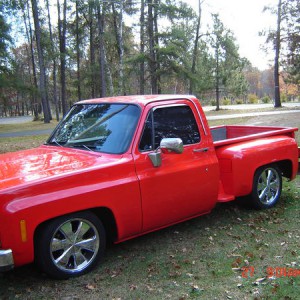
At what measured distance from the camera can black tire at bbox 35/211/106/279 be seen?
3.45 m

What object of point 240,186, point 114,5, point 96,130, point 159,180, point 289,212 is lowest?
point 289,212

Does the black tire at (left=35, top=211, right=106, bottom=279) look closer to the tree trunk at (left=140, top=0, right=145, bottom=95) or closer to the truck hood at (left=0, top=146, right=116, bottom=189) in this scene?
the truck hood at (left=0, top=146, right=116, bottom=189)

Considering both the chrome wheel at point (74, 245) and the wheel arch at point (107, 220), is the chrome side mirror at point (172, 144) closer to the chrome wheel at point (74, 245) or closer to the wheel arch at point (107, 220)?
the wheel arch at point (107, 220)

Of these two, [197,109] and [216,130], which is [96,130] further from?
[216,130]

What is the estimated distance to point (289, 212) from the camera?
559 centimetres

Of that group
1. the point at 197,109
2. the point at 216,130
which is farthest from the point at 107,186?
the point at 216,130

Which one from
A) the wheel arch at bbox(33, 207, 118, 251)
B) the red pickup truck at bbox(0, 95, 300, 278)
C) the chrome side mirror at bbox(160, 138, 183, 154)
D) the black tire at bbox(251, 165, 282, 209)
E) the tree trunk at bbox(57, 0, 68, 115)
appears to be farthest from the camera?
the tree trunk at bbox(57, 0, 68, 115)

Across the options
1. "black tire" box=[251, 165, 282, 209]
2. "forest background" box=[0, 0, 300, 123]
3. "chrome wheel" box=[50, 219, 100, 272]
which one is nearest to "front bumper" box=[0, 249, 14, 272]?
"chrome wheel" box=[50, 219, 100, 272]

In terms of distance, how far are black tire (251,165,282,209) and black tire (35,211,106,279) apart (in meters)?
2.68

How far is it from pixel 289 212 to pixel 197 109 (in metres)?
2.22

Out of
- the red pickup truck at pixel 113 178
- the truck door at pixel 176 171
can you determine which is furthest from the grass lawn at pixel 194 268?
the truck door at pixel 176 171

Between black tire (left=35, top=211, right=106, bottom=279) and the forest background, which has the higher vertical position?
the forest background

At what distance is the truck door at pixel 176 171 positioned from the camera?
13.5 ft

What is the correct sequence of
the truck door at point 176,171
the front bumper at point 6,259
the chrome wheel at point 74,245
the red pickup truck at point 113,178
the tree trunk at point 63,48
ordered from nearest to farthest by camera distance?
the front bumper at point 6,259 < the red pickup truck at point 113,178 < the chrome wheel at point 74,245 < the truck door at point 176,171 < the tree trunk at point 63,48
